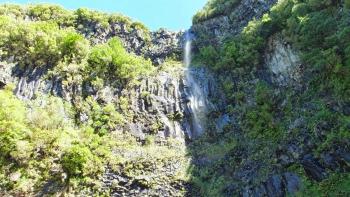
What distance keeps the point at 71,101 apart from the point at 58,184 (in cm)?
659

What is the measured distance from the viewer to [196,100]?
976 inches

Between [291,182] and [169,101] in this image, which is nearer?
[291,182]

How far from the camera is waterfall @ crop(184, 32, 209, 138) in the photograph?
75.5 feet

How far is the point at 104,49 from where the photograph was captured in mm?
25703

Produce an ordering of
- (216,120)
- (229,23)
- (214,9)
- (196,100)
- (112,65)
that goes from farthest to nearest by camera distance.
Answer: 1. (214,9)
2. (229,23)
3. (112,65)
4. (196,100)
5. (216,120)

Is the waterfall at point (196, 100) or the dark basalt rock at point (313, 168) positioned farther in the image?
the waterfall at point (196, 100)

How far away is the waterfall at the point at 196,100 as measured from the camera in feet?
75.5

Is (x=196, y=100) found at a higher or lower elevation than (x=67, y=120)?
higher

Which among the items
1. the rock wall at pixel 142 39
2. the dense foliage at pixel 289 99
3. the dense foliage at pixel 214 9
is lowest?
the dense foliage at pixel 289 99

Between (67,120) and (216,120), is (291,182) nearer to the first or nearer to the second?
(216,120)

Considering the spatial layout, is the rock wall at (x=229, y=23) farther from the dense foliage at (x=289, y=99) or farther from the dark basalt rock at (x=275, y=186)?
the dark basalt rock at (x=275, y=186)

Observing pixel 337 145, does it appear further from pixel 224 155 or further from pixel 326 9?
pixel 326 9

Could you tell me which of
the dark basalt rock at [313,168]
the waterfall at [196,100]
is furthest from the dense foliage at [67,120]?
the dark basalt rock at [313,168]

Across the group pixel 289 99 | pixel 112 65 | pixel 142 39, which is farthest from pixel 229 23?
pixel 289 99
